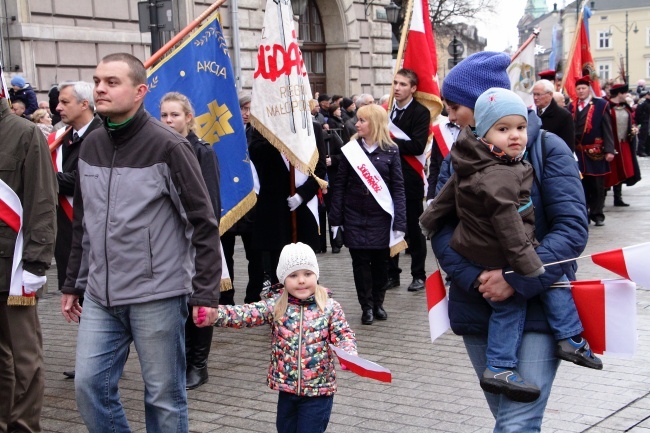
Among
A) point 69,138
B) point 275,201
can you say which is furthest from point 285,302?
point 275,201

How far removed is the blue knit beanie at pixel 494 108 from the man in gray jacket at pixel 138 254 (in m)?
1.23

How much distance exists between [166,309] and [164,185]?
20.1 inches

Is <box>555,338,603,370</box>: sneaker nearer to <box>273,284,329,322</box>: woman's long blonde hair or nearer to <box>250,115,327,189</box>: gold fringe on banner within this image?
<box>273,284,329,322</box>: woman's long blonde hair

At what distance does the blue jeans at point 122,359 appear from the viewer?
13.4 feet

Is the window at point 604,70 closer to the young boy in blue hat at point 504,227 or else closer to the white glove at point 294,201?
the white glove at point 294,201

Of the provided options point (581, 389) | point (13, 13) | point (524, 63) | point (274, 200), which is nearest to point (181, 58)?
point (274, 200)

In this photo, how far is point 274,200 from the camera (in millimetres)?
7750

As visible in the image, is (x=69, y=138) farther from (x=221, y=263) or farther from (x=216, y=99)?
(x=221, y=263)

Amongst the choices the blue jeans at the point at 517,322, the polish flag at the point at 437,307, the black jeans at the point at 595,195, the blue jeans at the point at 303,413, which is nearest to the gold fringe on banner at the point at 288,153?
the blue jeans at the point at 303,413

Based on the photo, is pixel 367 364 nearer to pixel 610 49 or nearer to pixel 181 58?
pixel 181 58

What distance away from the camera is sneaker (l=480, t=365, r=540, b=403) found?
3.51 meters

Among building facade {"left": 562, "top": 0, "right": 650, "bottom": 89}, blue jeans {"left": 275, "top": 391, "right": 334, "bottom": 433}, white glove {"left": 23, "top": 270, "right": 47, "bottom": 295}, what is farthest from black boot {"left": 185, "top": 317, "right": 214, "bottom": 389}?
building facade {"left": 562, "top": 0, "right": 650, "bottom": 89}

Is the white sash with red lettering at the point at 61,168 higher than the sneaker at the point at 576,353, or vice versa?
the white sash with red lettering at the point at 61,168

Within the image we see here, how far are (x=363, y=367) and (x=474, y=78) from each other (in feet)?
4.04
